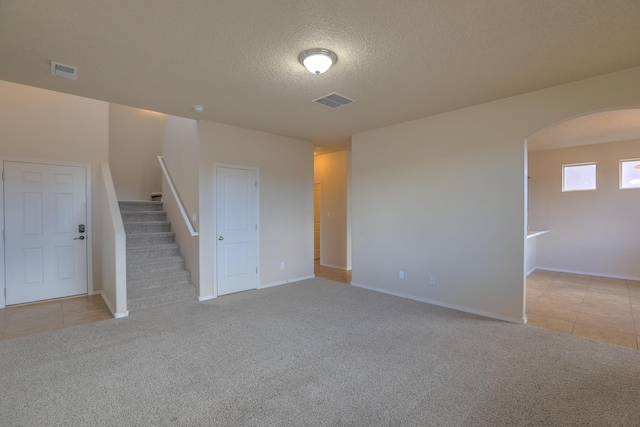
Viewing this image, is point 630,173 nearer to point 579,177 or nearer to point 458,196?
point 579,177

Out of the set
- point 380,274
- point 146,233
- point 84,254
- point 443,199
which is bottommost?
point 380,274

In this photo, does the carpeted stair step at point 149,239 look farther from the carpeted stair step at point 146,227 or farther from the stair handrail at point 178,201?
the stair handrail at point 178,201

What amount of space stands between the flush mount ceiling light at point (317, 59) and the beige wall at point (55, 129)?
13.5ft

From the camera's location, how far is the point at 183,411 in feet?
6.46

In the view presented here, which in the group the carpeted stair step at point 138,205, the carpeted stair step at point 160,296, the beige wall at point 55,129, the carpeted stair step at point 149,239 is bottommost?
the carpeted stair step at point 160,296

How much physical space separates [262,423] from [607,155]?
7666mm

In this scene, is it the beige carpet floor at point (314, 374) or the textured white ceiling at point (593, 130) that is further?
the textured white ceiling at point (593, 130)

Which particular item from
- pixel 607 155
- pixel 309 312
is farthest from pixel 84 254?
pixel 607 155

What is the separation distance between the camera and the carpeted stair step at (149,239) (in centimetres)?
477

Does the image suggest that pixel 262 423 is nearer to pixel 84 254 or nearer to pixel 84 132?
pixel 84 254

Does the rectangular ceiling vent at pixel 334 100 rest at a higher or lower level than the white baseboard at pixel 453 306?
higher

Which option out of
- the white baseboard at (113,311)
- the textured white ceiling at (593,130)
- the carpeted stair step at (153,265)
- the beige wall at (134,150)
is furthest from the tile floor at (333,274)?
the beige wall at (134,150)

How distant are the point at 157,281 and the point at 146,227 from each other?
1.23 meters

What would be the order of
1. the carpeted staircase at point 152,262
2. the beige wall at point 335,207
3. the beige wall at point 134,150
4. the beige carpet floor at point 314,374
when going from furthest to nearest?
the beige wall at point 335,207 < the beige wall at point 134,150 < the carpeted staircase at point 152,262 < the beige carpet floor at point 314,374
